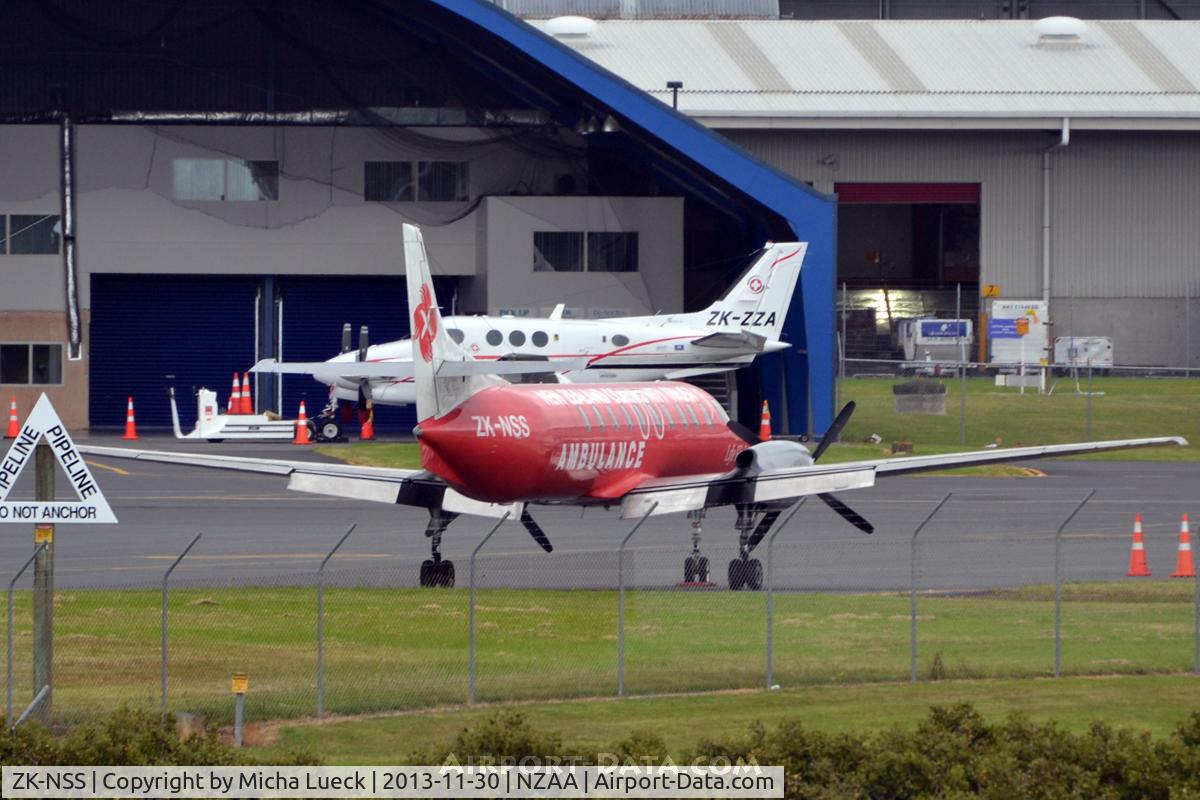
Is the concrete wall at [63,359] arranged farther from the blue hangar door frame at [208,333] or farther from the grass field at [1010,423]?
the grass field at [1010,423]

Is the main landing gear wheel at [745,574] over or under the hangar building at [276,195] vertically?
A: under

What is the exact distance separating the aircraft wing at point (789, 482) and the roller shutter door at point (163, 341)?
1350 inches

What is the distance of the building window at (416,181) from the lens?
2229 inches

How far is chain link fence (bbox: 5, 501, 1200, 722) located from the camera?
17359mm

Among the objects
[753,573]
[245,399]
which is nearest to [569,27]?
[245,399]

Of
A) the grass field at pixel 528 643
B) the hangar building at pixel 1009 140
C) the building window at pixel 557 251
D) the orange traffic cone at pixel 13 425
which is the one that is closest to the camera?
the grass field at pixel 528 643

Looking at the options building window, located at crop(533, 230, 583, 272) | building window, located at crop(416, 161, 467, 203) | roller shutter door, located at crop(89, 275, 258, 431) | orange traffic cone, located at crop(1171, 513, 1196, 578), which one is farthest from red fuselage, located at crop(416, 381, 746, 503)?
roller shutter door, located at crop(89, 275, 258, 431)

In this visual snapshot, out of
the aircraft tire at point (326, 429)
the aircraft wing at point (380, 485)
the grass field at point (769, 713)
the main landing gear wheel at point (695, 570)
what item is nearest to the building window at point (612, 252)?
the aircraft tire at point (326, 429)

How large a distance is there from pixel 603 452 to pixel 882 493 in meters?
14.3

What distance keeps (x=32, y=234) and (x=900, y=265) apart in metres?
39.5

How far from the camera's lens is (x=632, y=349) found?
48.4m

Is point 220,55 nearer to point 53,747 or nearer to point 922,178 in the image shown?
point 922,178

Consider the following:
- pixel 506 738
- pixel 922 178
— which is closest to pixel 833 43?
pixel 922 178

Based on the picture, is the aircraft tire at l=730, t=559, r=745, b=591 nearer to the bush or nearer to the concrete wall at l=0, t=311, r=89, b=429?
the bush
